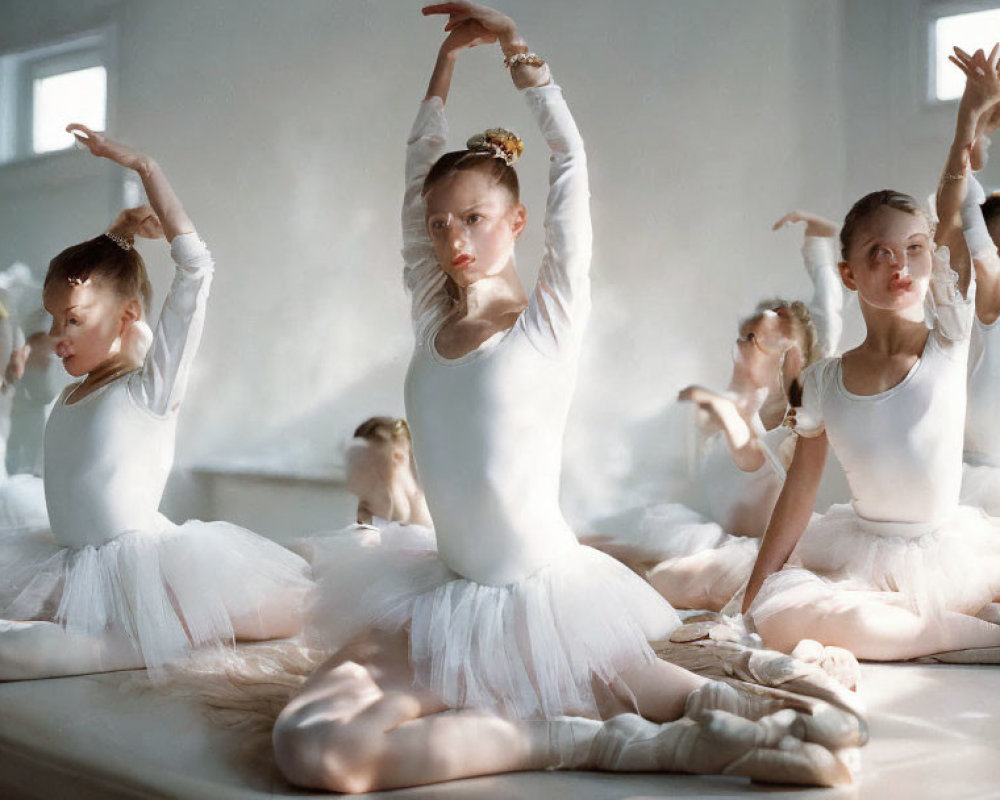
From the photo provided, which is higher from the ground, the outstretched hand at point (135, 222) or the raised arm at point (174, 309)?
the outstretched hand at point (135, 222)

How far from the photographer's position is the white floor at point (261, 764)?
1229mm

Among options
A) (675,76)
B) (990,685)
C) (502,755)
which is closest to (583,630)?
(502,755)

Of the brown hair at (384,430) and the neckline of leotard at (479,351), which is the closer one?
the neckline of leotard at (479,351)

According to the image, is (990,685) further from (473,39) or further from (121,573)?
(121,573)

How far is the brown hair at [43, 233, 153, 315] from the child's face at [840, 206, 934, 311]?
1.19m

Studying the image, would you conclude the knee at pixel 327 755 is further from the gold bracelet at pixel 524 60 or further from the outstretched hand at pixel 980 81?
the outstretched hand at pixel 980 81

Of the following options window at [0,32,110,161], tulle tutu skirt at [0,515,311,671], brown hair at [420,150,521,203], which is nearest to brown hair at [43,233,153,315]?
tulle tutu skirt at [0,515,311,671]

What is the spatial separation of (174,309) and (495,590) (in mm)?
768

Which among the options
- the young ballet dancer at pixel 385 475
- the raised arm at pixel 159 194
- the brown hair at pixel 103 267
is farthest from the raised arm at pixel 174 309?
the young ballet dancer at pixel 385 475

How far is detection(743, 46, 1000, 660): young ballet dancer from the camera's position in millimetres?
1751

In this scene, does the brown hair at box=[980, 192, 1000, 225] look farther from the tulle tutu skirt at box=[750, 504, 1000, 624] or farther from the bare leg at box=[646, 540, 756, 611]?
the bare leg at box=[646, 540, 756, 611]

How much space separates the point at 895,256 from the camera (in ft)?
5.84

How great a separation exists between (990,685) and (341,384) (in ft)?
5.50

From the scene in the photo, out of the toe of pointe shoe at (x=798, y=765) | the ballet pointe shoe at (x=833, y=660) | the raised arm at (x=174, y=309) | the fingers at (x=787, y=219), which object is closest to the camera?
the toe of pointe shoe at (x=798, y=765)
